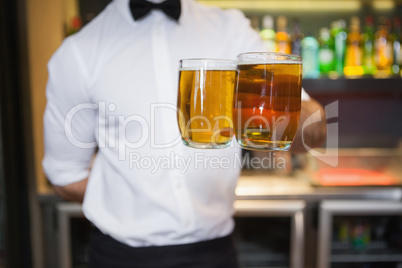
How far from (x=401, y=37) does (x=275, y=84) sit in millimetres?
2109

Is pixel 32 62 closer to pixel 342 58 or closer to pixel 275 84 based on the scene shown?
pixel 342 58

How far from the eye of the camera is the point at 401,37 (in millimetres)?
2387

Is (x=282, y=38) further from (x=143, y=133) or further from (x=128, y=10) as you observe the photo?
(x=143, y=133)

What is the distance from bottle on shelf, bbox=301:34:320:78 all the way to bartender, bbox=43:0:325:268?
3.66ft

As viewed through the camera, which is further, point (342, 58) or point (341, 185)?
point (342, 58)

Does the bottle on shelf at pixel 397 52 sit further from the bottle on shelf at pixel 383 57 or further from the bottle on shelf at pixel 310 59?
the bottle on shelf at pixel 310 59

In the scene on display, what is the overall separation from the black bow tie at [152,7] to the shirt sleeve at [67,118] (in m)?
0.21

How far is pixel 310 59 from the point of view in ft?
7.49

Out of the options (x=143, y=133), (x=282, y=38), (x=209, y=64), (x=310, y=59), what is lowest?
(x=143, y=133)

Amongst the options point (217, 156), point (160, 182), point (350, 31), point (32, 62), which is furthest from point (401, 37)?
point (32, 62)

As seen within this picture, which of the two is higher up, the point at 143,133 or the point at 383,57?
the point at 383,57

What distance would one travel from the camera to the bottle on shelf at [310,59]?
227 centimetres

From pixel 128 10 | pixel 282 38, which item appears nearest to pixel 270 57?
pixel 128 10

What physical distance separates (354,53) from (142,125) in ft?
5.53
